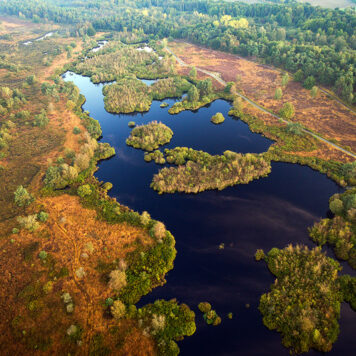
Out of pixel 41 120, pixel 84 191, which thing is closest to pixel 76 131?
pixel 41 120

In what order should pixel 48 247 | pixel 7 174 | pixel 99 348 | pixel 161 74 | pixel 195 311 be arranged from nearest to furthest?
pixel 99 348
pixel 195 311
pixel 48 247
pixel 7 174
pixel 161 74

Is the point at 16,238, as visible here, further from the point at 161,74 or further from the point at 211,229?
the point at 161,74

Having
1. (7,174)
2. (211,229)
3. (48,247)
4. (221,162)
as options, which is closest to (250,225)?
(211,229)

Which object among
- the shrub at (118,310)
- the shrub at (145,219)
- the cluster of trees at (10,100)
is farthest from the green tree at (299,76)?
the cluster of trees at (10,100)

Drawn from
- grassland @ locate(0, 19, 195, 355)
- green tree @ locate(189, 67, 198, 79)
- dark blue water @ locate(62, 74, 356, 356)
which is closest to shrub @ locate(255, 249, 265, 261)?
dark blue water @ locate(62, 74, 356, 356)

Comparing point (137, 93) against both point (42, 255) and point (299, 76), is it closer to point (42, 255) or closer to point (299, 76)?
point (299, 76)

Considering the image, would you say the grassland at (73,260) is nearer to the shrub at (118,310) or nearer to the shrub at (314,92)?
the shrub at (118,310)

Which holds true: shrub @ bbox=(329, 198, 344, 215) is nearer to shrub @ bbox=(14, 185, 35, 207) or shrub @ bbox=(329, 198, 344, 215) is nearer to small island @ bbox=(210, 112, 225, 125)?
small island @ bbox=(210, 112, 225, 125)
